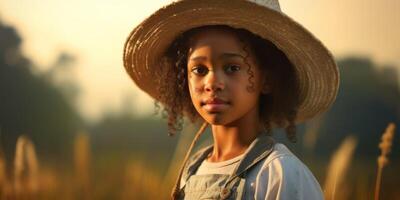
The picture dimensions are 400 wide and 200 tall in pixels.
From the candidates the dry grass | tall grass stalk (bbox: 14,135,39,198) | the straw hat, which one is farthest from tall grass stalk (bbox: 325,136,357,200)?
tall grass stalk (bbox: 14,135,39,198)

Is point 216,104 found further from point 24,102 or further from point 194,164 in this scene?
point 24,102

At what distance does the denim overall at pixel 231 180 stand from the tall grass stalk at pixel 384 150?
399mm

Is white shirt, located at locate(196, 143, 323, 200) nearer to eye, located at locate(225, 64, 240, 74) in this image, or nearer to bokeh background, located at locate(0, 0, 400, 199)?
eye, located at locate(225, 64, 240, 74)

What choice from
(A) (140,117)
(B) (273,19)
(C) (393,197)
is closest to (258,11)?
(B) (273,19)

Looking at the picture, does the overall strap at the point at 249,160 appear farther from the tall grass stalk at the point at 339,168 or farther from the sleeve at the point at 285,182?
the tall grass stalk at the point at 339,168

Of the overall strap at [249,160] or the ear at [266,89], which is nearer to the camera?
the overall strap at [249,160]

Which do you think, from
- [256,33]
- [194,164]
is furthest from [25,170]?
[256,33]

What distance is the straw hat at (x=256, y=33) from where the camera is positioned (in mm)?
1048

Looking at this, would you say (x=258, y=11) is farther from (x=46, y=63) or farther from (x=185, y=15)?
(x=46, y=63)

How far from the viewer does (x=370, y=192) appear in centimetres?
143

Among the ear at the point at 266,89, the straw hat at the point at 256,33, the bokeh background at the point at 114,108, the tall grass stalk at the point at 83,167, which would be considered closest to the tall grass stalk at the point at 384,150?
the bokeh background at the point at 114,108

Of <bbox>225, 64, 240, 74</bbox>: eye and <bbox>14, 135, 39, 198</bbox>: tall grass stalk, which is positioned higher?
<bbox>225, 64, 240, 74</bbox>: eye

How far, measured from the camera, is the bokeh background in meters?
1.45

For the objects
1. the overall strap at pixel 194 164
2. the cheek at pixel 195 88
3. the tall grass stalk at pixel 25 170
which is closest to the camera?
the cheek at pixel 195 88
